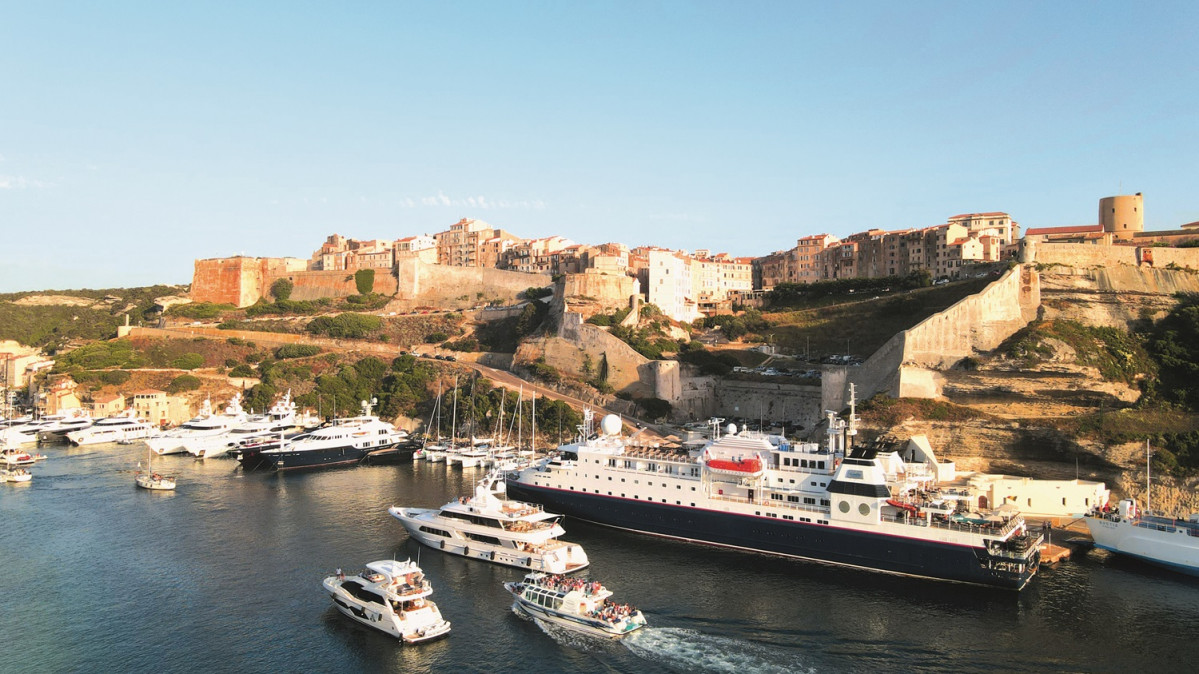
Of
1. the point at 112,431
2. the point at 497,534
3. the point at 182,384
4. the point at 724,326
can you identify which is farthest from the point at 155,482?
the point at 724,326

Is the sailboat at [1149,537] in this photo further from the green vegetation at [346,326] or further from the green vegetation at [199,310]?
the green vegetation at [199,310]

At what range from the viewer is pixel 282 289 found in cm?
7688

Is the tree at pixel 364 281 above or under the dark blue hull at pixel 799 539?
above

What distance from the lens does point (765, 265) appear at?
255 ft

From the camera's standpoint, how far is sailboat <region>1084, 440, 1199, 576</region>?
22984mm

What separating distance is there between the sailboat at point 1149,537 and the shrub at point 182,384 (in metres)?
56.3

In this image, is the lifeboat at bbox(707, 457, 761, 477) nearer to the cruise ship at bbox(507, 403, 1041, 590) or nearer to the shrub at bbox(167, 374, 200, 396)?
the cruise ship at bbox(507, 403, 1041, 590)

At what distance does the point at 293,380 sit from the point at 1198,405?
179ft

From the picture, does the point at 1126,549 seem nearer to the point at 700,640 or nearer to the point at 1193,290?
the point at 700,640

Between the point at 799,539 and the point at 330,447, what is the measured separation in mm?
26396

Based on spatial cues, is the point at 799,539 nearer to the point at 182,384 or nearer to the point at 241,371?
the point at 241,371

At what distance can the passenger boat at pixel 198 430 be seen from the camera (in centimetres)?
4416

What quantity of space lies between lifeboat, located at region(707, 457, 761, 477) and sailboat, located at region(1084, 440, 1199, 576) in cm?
1137

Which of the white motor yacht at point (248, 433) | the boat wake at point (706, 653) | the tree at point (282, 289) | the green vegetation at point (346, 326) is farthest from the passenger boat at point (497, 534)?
the tree at point (282, 289)
